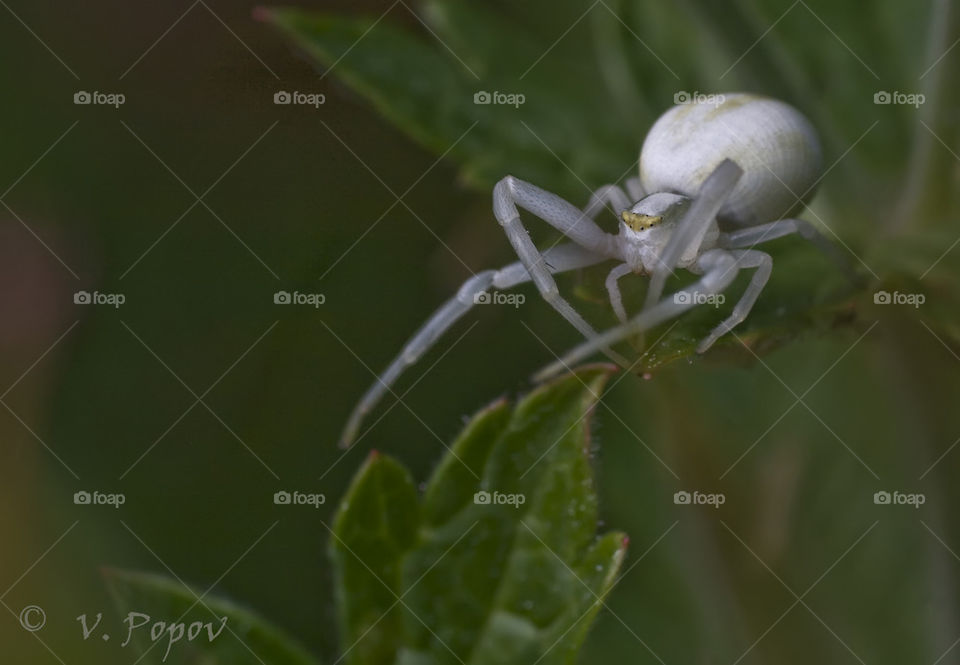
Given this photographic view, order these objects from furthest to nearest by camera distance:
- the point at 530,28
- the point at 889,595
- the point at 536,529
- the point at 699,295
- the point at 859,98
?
the point at 530,28 < the point at 889,595 < the point at 859,98 < the point at 699,295 < the point at 536,529

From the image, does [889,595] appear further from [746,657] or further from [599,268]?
[599,268]

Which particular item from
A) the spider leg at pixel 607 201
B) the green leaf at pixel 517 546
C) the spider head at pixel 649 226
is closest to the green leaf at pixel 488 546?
the green leaf at pixel 517 546

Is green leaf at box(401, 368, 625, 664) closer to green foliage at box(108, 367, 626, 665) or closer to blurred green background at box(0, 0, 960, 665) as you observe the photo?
green foliage at box(108, 367, 626, 665)

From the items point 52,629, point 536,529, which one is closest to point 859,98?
point 536,529

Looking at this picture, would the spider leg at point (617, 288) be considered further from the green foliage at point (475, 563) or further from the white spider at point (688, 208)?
the green foliage at point (475, 563)

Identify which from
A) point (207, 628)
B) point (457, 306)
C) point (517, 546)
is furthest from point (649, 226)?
point (207, 628)
